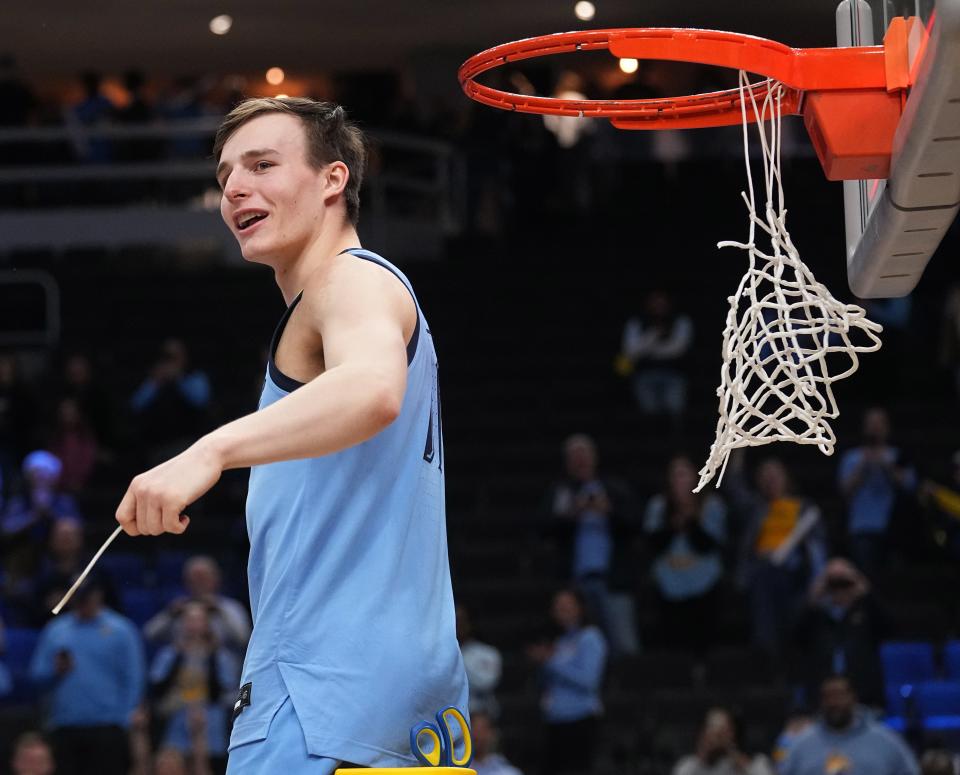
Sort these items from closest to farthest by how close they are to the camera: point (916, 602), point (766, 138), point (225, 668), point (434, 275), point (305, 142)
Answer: point (305, 142)
point (766, 138)
point (225, 668)
point (916, 602)
point (434, 275)

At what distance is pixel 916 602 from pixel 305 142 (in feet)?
31.7

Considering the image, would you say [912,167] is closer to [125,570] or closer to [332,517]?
[332,517]

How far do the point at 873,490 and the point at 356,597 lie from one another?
30.9 ft

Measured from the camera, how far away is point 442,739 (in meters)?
2.50

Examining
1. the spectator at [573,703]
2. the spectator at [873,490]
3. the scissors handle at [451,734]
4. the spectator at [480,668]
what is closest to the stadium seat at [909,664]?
the spectator at [873,490]

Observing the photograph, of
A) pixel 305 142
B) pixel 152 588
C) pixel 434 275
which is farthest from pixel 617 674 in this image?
pixel 305 142

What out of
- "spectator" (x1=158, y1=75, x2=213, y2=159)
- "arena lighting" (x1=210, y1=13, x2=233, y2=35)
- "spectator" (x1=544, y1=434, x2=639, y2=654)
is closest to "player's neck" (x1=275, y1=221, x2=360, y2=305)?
"spectator" (x1=544, y1=434, x2=639, y2=654)

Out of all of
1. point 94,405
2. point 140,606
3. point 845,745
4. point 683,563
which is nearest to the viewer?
point 845,745

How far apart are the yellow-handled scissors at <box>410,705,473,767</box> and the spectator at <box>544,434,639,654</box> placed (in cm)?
856

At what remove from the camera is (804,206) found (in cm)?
1688

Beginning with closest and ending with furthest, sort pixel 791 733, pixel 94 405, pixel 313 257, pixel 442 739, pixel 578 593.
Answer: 1. pixel 442 739
2. pixel 313 257
3. pixel 791 733
4. pixel 578 593
5. pixel 94 405

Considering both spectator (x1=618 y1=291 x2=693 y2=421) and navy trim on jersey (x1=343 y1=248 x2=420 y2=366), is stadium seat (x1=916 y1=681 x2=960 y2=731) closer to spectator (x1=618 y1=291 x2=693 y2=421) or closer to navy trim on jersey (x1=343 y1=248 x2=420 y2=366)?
spectator (x1=618 y1=291 x2=693 y2=421)

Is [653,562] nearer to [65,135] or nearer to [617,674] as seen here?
[617,674]

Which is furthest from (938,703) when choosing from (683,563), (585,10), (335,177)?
(585,10)
